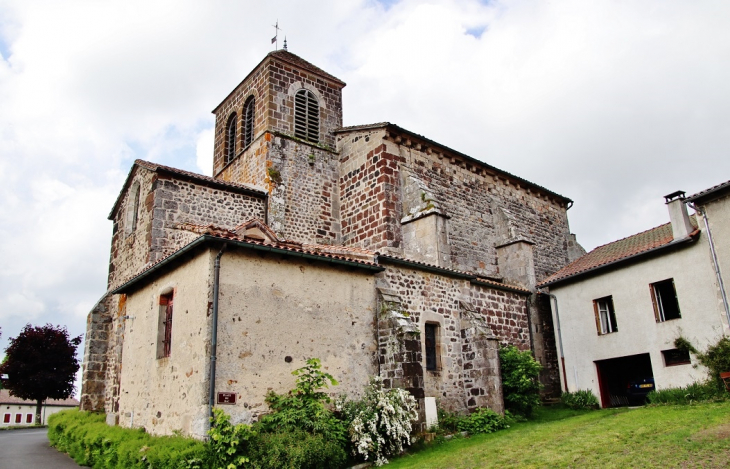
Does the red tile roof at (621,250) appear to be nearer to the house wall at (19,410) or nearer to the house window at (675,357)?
the house window at (675,357)

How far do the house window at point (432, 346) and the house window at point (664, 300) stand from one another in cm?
657

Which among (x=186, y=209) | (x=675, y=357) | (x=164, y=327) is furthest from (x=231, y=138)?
(x=675, y=357)

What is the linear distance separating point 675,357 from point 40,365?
31.4 m

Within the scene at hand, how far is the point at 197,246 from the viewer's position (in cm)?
1162

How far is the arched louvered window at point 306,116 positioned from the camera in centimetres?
2130

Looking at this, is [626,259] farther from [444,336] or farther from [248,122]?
[248,122]

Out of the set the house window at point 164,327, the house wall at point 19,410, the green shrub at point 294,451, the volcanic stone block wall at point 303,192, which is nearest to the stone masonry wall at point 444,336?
the green shrub at point 294,451

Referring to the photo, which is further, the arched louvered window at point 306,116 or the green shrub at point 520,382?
the arched louvered window at point 306,116

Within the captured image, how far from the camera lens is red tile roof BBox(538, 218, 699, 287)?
1666 cm

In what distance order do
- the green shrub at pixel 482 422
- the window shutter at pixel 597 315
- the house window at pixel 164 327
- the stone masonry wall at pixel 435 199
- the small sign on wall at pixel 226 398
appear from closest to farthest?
the small sign on wall at pixel 226 398, the house window at pixel 164 327, the green shrub at pixel 482 422, the window shutter at pixel 597 315, the stone masonry wall at pixel 435 199

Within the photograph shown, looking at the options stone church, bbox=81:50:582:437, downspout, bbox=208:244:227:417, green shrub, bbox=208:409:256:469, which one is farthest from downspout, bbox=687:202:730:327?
downspout, bbox=208:244:227:417

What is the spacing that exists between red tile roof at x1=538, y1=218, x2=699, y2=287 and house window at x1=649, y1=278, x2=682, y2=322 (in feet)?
3.61

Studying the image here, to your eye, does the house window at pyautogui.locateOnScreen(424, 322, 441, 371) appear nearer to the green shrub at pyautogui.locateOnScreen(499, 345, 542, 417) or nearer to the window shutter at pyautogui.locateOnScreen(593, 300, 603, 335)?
the green shrub at pyautogui.locateOnScreen(499, 345, 542, 417)

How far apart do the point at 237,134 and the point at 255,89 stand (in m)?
1.91
